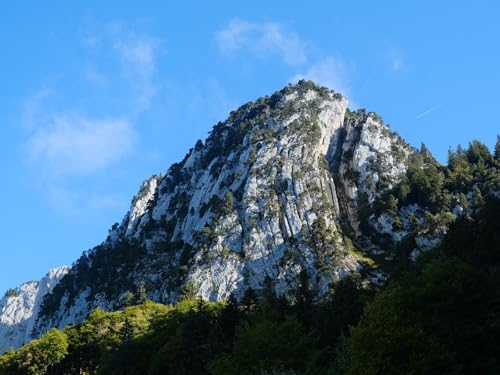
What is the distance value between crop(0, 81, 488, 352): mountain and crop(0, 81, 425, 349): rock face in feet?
1.24

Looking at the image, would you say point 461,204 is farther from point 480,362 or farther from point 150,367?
point 480,362

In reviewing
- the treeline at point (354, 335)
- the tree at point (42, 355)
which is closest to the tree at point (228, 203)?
the treeline at point (354, 335)

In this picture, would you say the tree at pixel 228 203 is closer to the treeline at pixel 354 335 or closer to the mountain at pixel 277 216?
the mountain at pixel 277 216

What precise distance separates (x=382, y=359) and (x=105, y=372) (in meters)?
45.2

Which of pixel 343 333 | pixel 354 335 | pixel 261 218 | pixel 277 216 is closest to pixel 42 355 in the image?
pixel 343 333

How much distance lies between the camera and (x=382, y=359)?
31234 mm

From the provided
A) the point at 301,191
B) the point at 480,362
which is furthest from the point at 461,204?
the point at 480,362

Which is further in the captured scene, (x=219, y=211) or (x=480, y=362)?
(x=219, y=211)

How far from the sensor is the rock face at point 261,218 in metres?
128

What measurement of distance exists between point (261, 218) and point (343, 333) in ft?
303

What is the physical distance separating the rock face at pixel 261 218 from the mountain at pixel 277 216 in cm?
38

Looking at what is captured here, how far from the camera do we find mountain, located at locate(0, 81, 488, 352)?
12562 centimetres

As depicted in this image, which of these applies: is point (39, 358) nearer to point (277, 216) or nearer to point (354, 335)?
point (354, 335)

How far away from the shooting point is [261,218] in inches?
5531
